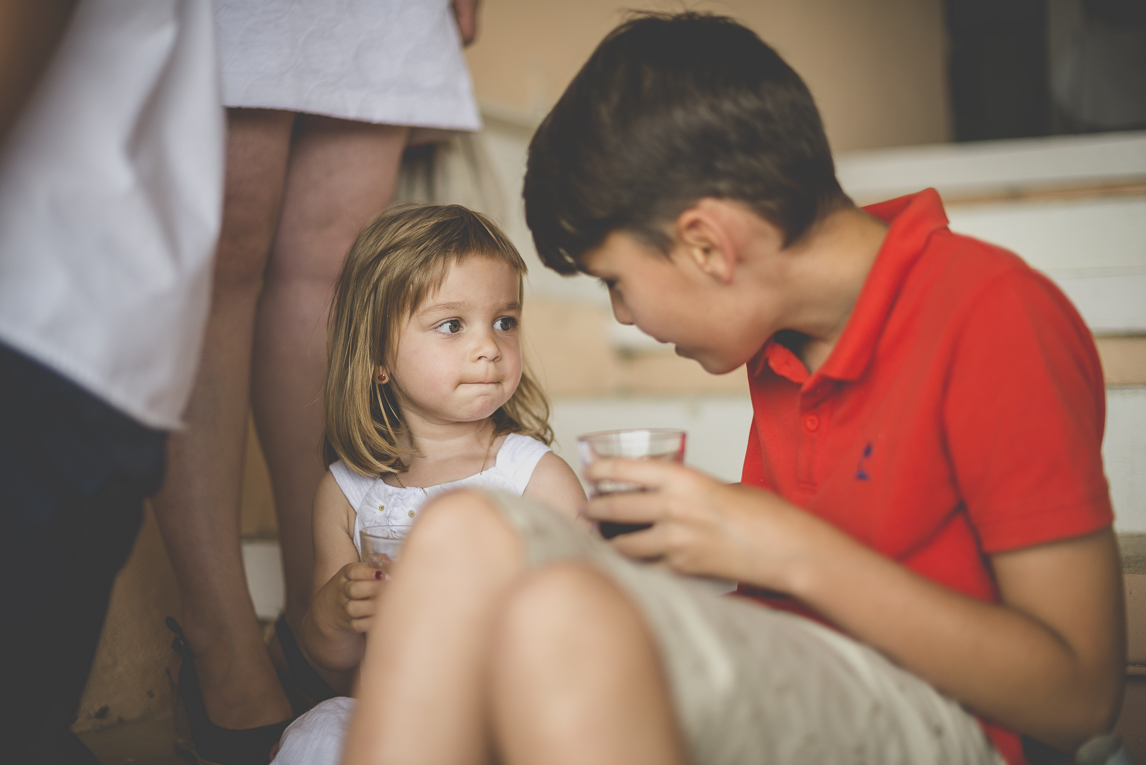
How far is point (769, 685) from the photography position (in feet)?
2.12

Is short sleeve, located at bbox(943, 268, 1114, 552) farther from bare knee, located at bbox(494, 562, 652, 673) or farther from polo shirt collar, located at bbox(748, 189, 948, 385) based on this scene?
bare knee, located at bbox(494, 562, 652, 673)

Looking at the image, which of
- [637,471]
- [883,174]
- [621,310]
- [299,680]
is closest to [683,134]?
[621,310]

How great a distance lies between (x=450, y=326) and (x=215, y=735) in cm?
69

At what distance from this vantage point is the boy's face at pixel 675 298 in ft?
3.11

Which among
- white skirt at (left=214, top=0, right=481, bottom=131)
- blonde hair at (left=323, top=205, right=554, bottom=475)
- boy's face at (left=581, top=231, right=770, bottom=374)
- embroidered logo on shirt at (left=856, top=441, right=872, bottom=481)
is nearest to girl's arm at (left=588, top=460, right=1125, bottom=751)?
embroidered logo on shirt at (left=856, top=441, right=872, bottom=481)

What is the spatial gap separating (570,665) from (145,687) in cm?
135

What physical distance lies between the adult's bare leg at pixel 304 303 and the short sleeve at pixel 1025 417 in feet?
3.47

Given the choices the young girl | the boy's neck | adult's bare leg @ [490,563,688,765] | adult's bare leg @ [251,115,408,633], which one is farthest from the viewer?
adult's bare leg @ [251,115,408,633]

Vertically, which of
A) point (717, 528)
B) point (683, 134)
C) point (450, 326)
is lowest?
point (717, 528)

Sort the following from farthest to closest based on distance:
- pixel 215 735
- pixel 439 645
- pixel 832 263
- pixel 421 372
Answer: pixel 421 372 → pixel 215 735 → pixel 832 263 → pixel 439 645

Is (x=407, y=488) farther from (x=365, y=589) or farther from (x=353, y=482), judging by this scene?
(x=365, y=589)

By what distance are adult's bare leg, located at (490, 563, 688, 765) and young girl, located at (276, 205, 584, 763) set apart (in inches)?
28.7

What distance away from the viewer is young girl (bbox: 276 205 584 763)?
1.31m

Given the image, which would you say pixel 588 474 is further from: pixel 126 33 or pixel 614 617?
pixel 126 33
